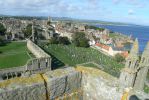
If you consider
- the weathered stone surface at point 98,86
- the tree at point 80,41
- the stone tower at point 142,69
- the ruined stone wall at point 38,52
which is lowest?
the tree at point 80,41

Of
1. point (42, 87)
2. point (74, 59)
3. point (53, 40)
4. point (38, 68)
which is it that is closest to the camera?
point (42, 87)

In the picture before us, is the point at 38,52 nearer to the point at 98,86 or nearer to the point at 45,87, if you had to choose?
the point at 98,86

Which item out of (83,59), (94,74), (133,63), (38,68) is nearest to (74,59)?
(83,59)

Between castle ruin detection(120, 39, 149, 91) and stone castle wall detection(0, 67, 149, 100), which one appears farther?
castle ruin detection(120, 39, 149, 91)

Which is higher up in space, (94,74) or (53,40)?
(94,74)

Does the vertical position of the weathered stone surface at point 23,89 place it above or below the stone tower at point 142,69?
above

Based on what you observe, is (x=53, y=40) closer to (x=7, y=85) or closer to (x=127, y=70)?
(x=127, y=70)

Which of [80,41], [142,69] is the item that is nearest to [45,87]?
[142,69]

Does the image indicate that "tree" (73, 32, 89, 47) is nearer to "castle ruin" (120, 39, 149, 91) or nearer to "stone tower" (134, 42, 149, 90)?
"stone tower" (134, 42, 149, 90)

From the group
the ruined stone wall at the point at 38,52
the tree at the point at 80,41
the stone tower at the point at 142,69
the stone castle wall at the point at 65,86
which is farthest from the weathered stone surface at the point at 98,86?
the tree at the point at 80,41

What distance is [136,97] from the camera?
18.1 ft

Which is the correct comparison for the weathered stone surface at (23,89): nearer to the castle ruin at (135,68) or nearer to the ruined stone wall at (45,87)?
the ruined stone wall at (45,87)

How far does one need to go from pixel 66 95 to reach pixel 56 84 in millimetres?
617

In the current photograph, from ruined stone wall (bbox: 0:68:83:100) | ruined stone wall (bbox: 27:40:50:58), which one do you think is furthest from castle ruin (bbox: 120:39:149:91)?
ruined stone wall (bbox: 27:40:50:58)
